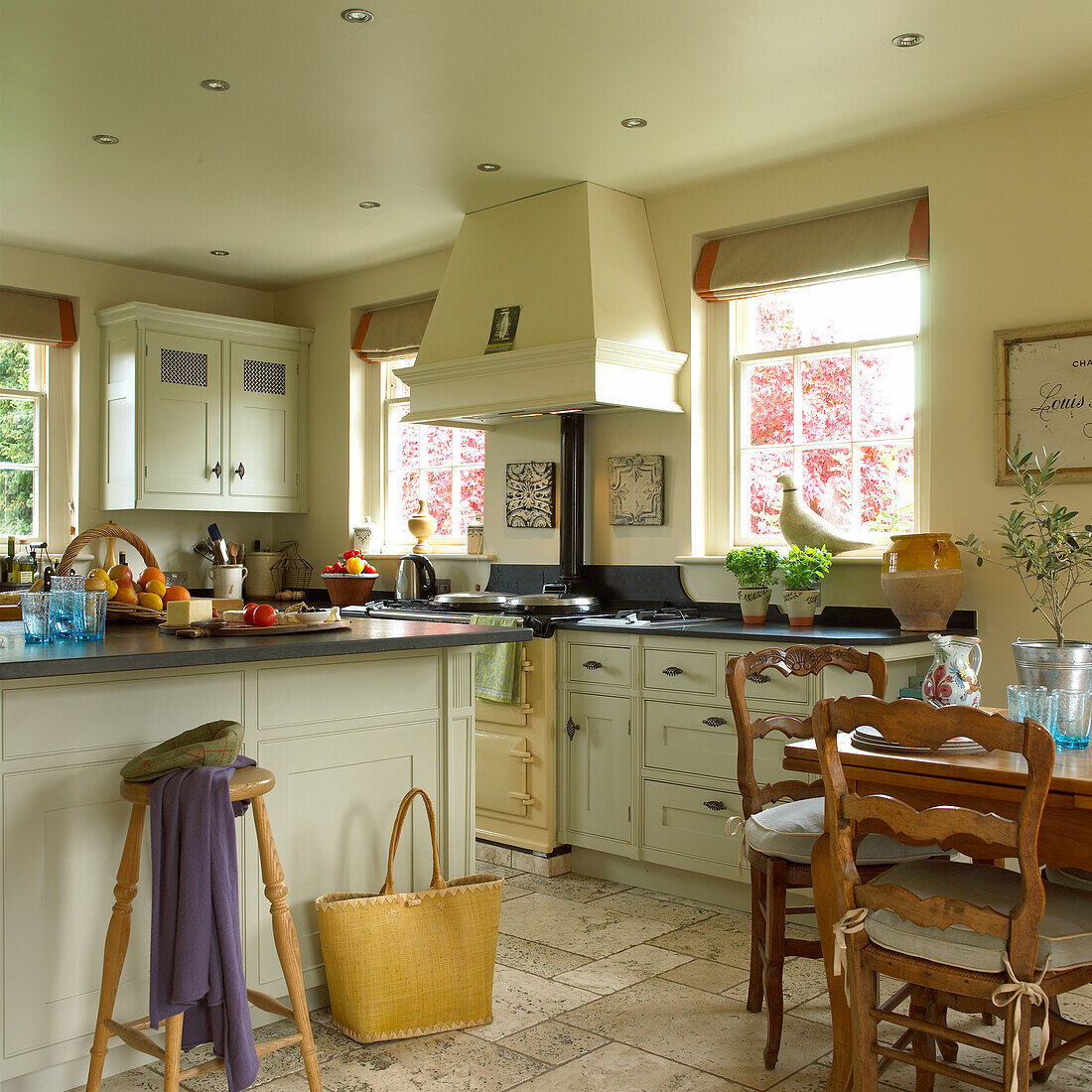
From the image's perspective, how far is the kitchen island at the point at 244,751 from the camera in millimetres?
2436

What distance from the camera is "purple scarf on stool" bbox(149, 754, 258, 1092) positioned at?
7.43 feet

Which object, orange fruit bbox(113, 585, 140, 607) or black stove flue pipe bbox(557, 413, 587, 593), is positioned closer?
orange fruit bbox(113, 585, 140, 607)

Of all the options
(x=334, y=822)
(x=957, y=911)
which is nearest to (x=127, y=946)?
(x=334, y=822)

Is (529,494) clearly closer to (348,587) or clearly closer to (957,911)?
(348,587)

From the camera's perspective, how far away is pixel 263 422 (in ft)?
20.6

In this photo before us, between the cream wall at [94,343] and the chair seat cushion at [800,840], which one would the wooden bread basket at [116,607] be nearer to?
the chair seat cushion at [800,840]

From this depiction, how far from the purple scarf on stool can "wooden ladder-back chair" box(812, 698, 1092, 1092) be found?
1.22 m

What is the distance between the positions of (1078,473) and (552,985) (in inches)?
92.6

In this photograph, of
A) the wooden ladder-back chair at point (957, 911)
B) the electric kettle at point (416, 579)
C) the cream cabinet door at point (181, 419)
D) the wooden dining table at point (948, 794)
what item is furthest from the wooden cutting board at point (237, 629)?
the cream cabinet door at point (181, 419)

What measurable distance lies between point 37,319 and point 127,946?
4.26 m

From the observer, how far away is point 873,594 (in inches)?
167

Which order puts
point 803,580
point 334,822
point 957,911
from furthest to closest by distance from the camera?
point 803,580 → point 334,822 → point 957,911

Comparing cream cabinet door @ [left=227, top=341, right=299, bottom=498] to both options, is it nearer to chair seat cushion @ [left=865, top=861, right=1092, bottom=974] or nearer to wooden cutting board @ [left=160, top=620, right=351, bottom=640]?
A: wooden cutting board @ [left=160, top=620, right=351, bottom=640]

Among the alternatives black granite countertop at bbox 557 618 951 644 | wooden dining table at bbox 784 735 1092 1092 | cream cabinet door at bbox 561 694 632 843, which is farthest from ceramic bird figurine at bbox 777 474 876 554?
wooden dining table at bbox 784 735 1092 1092
